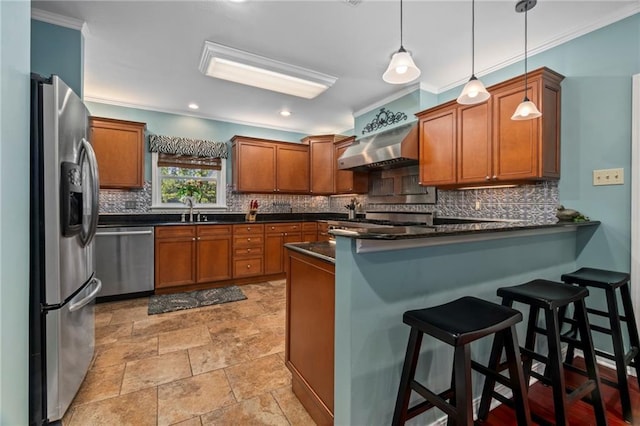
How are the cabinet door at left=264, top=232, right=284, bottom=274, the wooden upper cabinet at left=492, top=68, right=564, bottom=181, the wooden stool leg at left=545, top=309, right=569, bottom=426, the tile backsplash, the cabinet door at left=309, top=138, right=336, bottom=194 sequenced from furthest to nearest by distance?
the cabinet door at left=309, top=138, right=336, bottom=194, the cabinet door at left=264, top=232, right=284, bottom=274, the tile backsplash, the wooden upper cabinet at left=492, top=68, right=564, bottom=181, the wooden stool leg at left=545, top=309, right=569, bottom=426

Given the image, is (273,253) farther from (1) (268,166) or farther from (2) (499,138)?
(2) (499,138)

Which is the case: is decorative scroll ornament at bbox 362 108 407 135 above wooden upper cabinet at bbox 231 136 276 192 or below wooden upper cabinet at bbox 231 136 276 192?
above

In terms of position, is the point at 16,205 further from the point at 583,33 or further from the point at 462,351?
the point at 583,33

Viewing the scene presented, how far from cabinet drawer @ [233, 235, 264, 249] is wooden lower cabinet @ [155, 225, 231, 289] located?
108mm

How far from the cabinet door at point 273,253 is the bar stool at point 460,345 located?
139 inches

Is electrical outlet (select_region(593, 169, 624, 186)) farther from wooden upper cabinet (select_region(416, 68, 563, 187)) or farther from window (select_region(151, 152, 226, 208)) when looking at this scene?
window (select_region(151, 152, 226, 208))

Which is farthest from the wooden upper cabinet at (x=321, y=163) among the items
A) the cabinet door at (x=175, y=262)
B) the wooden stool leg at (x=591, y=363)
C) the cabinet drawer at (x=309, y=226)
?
the wooden stool leg at (x=591, y=363)

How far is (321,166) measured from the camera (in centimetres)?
521

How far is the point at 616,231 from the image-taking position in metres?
2.22

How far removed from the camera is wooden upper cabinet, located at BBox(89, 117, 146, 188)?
12.4 feet

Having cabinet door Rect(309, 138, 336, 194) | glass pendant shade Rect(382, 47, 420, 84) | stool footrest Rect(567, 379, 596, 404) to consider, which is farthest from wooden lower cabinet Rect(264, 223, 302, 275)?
stool footrest Rect(567, 379, 596, 404)

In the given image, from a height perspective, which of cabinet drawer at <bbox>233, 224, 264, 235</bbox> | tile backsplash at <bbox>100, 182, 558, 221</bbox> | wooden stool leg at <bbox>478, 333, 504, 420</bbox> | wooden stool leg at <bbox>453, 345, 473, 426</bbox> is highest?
tile backsplash at <bbox>100, 182, 558, 221</bbox>

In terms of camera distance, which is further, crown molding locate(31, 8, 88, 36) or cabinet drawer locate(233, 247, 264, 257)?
cabinet drawer locate(233, 247, 264, 257)

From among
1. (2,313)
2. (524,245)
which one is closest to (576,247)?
(524,245)
